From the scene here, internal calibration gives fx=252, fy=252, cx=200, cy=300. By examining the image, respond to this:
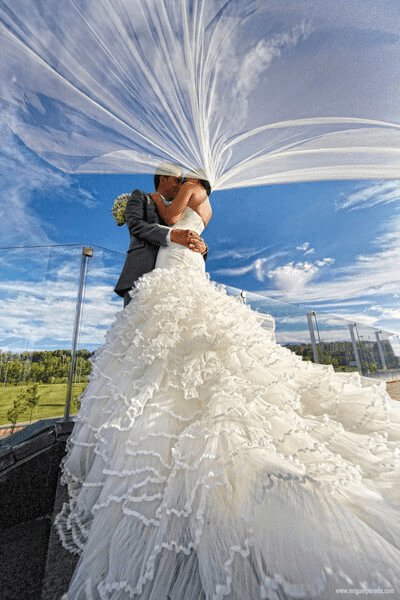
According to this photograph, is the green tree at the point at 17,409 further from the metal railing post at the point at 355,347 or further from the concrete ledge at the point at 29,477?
the metal railing post at the point at 355,347

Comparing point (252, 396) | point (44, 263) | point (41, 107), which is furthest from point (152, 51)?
point (44, 263)

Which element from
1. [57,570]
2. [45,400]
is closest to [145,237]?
[57,570]

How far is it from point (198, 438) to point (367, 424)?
666 millimetres

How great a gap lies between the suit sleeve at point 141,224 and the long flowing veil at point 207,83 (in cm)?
21

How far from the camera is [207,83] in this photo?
1182mm

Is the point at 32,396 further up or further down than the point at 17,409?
further up

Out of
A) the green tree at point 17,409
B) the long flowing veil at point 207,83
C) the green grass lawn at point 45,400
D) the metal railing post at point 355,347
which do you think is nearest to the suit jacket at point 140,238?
the long flowing veil at point 207,83

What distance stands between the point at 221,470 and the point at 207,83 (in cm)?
154

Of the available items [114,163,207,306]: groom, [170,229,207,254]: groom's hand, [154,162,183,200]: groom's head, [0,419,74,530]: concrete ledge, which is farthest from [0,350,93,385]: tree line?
[154,162,183,200]: groom's head

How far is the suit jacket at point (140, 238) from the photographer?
1.47 meters

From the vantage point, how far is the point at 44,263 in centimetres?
242

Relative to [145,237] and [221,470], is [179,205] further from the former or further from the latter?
[221,470]

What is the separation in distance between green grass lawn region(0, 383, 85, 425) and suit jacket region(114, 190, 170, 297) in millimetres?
1133

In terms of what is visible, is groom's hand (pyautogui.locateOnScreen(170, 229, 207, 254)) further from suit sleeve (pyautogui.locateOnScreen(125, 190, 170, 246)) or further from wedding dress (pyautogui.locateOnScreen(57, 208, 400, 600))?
wedding dress (pyautogui.locateOnScreen(57, 208, 400, 600))
